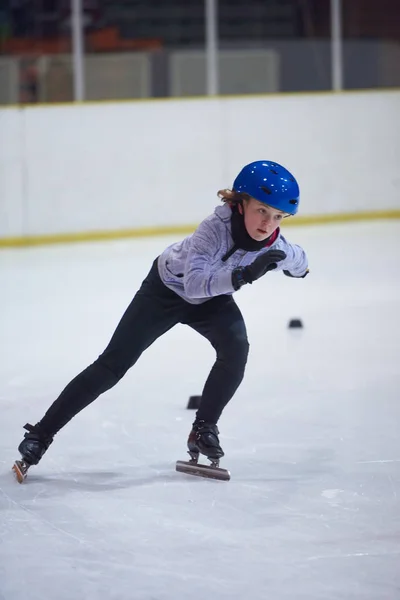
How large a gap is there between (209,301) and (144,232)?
6.84 meters

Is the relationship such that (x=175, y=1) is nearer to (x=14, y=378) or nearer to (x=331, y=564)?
(x=14, y=378)

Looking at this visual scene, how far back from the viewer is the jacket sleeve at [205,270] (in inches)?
120

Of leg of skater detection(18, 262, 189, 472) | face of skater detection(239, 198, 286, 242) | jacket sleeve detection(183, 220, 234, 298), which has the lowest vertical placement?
leg of skater detection(18, 262, 189, 472)

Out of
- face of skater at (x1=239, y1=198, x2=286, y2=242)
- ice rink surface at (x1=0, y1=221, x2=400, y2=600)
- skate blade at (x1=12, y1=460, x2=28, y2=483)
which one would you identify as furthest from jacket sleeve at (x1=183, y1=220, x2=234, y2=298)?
skate blade at (x1=12, y1=460, x2=28, y2=483)

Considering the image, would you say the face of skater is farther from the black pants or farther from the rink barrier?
the rink barrier

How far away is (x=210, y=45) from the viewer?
10.4 m

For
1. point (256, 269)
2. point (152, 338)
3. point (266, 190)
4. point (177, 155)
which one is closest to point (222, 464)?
point (152, 338)

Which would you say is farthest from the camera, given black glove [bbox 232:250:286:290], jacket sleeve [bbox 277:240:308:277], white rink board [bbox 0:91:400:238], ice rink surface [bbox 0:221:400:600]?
white rink board [bbox 0:91:400:238]

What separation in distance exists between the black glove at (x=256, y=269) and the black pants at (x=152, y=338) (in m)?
0.32

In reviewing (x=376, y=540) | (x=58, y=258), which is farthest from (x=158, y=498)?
(x=58, y=258)

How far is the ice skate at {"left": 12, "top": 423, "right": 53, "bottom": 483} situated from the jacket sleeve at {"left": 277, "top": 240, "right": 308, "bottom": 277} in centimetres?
89

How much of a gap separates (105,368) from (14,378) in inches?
62.8

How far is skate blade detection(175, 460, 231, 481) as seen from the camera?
3.29 metres

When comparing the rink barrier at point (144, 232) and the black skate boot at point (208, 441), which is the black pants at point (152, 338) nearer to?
the black skate boot at point (208, 441)
